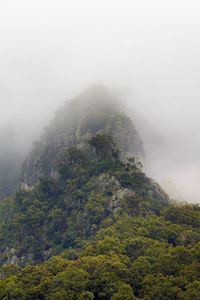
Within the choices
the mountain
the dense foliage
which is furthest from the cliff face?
the dense foliage

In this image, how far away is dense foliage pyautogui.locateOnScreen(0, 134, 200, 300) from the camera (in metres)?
49.3

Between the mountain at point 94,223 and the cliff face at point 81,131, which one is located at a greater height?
the cliff face at point 81,131

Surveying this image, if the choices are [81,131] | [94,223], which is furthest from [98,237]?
[81,131]

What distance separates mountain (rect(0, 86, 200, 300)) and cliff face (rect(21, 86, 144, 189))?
223mm

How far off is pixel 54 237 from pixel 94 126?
2531cm

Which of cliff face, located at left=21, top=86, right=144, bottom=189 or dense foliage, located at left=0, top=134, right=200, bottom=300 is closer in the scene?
dense foliage, located at left=0, top=134, right=200, bottom=300

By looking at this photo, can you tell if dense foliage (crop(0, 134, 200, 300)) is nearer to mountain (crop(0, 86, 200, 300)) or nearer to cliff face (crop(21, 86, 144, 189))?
mountain (crop(0, 86, 200, 300))

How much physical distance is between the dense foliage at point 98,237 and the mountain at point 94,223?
0.10m

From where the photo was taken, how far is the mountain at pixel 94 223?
163 ft

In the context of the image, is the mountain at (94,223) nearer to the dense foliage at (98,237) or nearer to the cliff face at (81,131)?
the dense foliage at (98,237)

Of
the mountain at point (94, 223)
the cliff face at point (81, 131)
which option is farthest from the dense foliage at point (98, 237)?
the cliff face at point (81, 131)

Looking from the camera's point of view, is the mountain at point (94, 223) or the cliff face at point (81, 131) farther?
the cliff face at point (81, 131)

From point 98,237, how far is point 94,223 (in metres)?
9.47

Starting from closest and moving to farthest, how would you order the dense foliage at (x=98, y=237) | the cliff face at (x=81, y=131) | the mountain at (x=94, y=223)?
the dense foliage at (x=98, y=237), the mountain at (x=94, y=223), the cliff face at (x=81, y=131)
